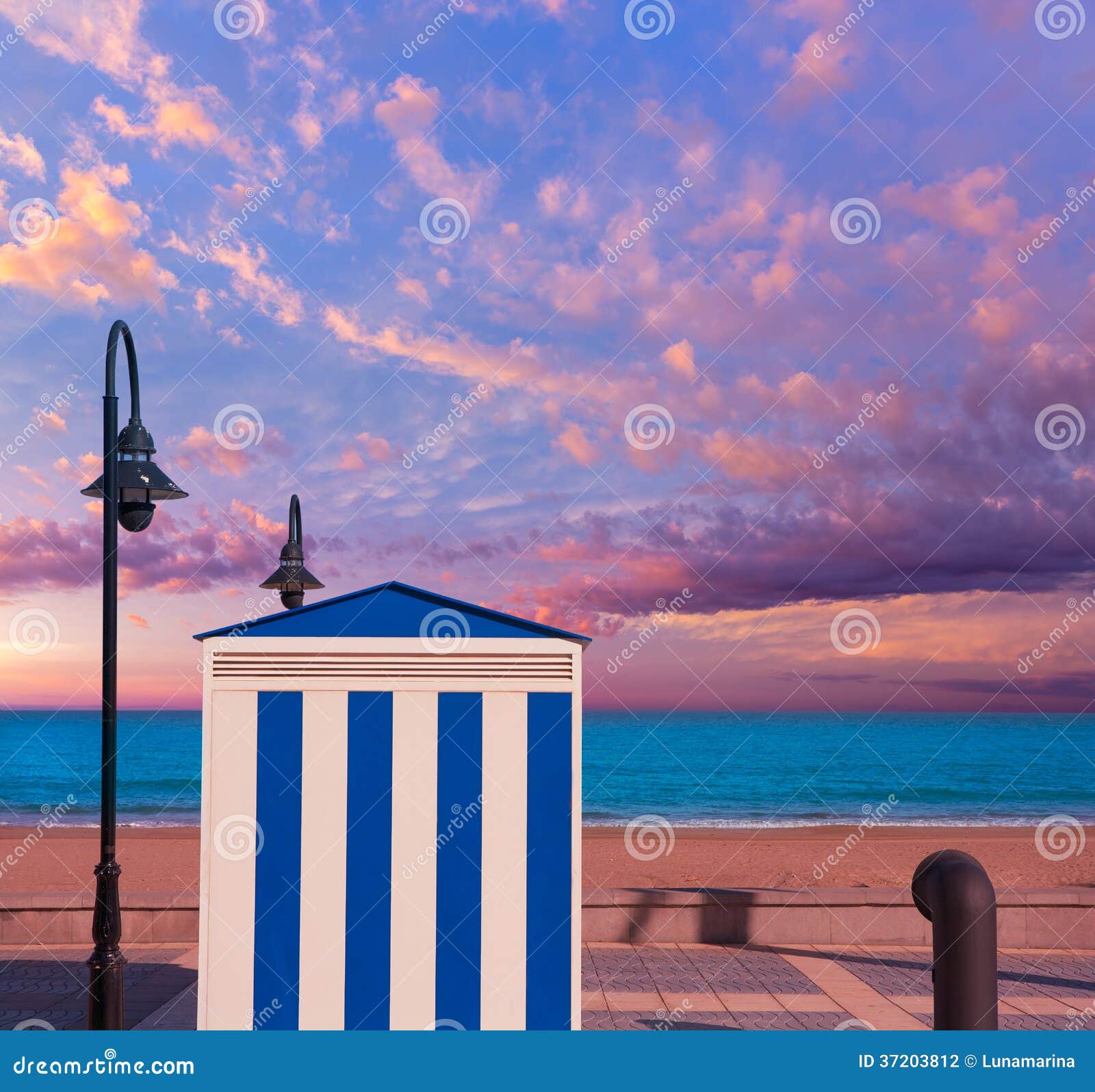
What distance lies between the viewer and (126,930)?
10047 millimetres

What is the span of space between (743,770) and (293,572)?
5224 cm

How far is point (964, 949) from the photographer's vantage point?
3.71 meters

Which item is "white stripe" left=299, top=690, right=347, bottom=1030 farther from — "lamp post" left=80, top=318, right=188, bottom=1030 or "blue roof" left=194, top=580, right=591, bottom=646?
"lamp post" left=80, top=318, right=188, bottom=1030

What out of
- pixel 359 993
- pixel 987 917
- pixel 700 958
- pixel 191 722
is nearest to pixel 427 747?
pixel 359 993

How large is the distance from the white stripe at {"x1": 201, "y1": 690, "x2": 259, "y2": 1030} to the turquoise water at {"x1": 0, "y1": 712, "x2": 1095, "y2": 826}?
34427 millimetres

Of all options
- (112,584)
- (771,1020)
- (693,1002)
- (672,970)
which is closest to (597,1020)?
(693,1002)

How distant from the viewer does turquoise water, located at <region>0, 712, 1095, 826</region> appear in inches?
1699

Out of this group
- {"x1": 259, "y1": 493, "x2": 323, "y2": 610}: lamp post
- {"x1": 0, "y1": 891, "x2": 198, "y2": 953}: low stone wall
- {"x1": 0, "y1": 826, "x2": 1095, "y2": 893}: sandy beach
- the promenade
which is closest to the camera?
the promenade

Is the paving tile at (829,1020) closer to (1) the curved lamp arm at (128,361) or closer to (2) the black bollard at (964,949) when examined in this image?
(2) the black bollard at (964,949)

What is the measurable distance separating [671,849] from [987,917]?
23.5 meters

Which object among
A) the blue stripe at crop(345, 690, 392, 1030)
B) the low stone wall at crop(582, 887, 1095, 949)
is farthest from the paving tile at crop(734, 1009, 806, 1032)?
the blue stripe at crop(345, 690, 392, 1030)

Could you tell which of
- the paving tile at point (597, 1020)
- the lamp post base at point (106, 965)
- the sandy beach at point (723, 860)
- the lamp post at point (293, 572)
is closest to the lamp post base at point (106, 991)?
the lamp post base at point (106, 965)

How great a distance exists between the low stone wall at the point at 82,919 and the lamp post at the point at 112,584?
10.5 ft

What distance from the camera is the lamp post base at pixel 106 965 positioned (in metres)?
6.28
